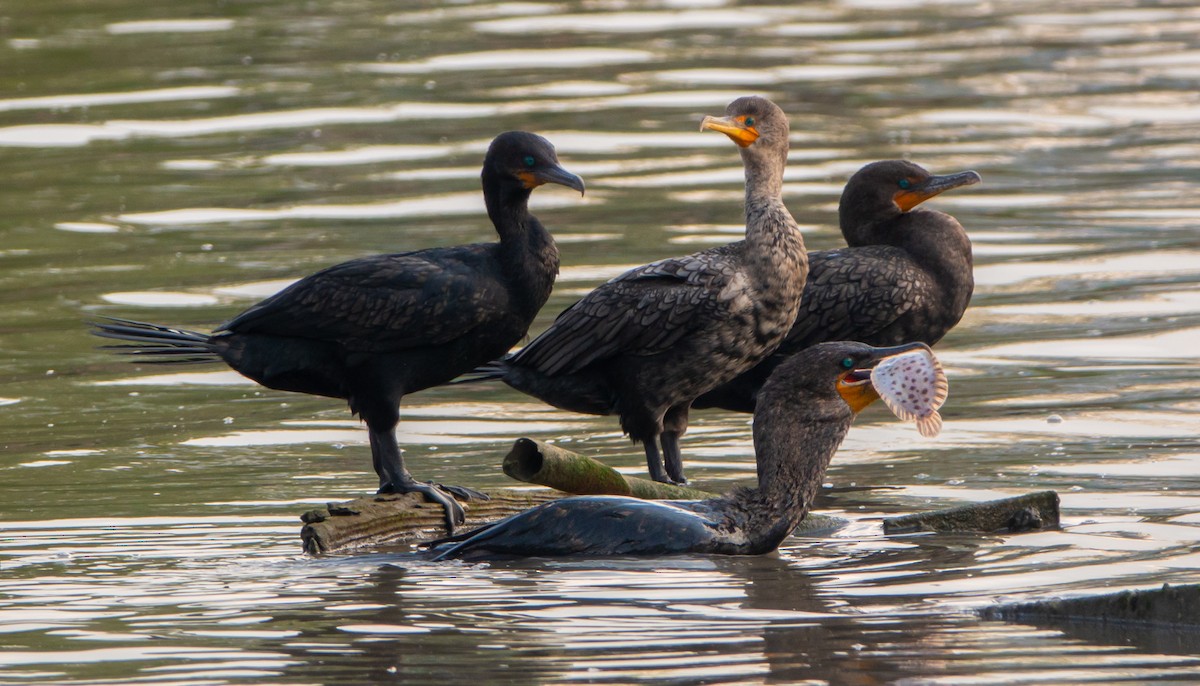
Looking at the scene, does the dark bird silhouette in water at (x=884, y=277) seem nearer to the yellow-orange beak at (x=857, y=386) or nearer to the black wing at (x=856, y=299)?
the black wing at (x=856, y=299)

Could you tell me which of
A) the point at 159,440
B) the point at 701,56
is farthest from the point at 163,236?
the point at 701,56

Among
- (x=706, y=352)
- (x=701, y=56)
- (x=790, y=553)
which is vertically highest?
(x=701, y=56)

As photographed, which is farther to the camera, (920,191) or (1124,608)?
(920,191)

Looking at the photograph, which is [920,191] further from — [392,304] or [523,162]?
[392,304]

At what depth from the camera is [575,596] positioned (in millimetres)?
6594

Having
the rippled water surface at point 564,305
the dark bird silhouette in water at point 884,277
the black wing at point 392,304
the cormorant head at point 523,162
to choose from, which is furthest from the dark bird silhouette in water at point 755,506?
the dark bird silhouette in water at point 884,277

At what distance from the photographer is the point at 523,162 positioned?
8.66 meters

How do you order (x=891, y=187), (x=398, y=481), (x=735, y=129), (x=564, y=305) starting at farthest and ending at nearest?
1. (x=564, y=305)
2. (x=891, y=187)
3. (x=735, y=129)
4. (x=398, y=481)

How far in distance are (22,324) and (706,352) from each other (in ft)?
17.6

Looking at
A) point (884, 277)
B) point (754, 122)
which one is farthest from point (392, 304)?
point (884, 277)

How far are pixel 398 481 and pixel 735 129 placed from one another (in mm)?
2171

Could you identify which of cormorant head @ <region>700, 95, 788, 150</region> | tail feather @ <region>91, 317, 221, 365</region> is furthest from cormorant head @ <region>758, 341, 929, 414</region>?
tail feather @ <region>91, 317, 221, 365</region>

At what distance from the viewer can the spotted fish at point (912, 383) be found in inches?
284

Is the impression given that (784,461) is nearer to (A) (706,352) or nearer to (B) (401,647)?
(A) (706,352)
